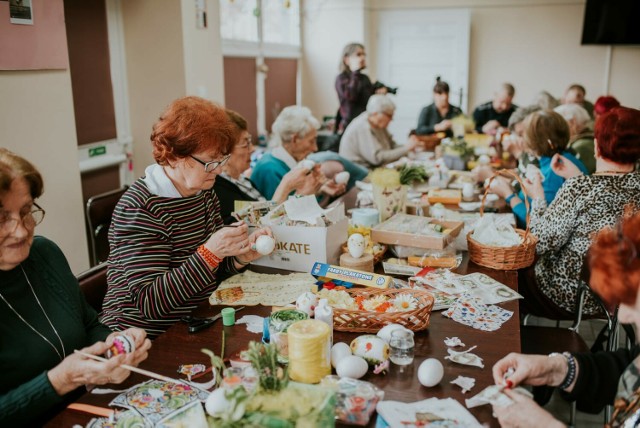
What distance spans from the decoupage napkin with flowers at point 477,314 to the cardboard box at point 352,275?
22cm

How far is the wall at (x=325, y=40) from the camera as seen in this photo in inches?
308

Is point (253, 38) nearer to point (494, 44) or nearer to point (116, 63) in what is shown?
point (116, 63)

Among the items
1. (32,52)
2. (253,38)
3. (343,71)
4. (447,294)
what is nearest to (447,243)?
(447,294)

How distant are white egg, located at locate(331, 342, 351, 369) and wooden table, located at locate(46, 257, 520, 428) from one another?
7 centimetres

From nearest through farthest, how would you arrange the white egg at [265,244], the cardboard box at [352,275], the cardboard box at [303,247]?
the cardboard box at [352,275] < the white egg at [265,244] < the cardboard box at [303,247]

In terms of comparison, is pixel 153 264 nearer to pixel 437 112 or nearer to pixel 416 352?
pixel 416 352

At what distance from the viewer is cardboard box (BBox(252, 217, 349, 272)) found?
2.08 meters

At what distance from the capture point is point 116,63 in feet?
13.5

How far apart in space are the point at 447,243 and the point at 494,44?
6.43m

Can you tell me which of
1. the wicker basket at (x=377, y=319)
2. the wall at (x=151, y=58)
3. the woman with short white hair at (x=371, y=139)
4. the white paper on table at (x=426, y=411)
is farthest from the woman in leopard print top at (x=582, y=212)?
the wall at (x=151, y=58)

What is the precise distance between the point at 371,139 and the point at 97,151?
2101 mm

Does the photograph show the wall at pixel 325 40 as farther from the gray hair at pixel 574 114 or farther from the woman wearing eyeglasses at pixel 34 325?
the woman wearing eyeglasses at pixel 34 325

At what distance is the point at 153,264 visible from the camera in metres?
1.80

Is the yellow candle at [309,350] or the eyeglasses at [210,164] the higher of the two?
the eyeglasses at [210,164]
